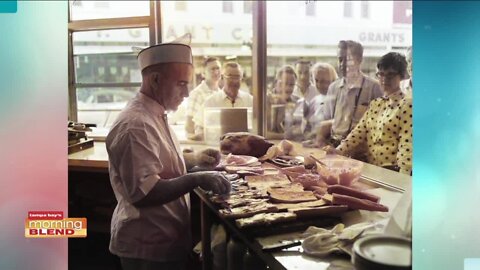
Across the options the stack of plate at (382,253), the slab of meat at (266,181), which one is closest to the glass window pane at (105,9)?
the slab of meat at (266,181)

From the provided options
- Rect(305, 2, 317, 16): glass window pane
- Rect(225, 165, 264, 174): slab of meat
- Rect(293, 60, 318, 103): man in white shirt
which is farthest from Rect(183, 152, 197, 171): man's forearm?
Rect(305, 2, 317, 16): glass window pane

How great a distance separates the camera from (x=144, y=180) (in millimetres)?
958

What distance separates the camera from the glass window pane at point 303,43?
1.36 m

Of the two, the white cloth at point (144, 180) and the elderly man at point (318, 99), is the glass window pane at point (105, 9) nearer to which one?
the white cloth at point (144, 180)

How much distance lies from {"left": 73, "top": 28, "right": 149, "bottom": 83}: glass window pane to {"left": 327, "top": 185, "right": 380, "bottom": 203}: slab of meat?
0.54 m

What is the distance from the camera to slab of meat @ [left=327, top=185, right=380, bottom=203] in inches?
39.7

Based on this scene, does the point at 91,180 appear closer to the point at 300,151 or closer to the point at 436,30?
the point at 300,151

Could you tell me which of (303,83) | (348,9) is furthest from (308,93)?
(348,9)

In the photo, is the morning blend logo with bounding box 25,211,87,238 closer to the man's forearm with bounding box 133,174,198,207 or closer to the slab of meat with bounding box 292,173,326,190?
the man's forearm with bounding box 133,174,198,207

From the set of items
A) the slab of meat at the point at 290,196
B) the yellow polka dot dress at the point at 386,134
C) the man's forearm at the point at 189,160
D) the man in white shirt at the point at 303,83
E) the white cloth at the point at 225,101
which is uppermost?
the man in white shirt at the point at 303,83

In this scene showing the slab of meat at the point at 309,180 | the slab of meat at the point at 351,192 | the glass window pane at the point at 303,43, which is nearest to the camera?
the slab of meat at the point at 351,192

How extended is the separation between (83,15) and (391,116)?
802 mm

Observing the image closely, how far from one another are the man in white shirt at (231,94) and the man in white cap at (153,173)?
0.65ft

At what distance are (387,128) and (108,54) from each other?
0.72 m
